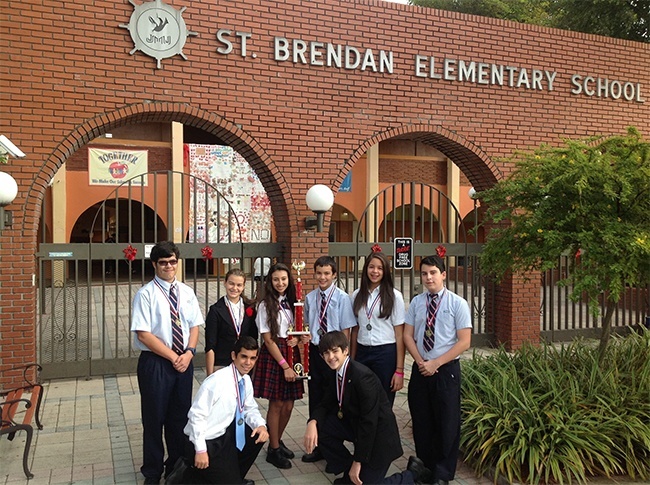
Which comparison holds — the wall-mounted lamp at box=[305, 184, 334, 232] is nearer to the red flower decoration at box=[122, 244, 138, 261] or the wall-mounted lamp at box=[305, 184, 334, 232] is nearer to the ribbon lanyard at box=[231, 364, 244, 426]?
the red flower decoration at box=[122, 244, 138, 261]

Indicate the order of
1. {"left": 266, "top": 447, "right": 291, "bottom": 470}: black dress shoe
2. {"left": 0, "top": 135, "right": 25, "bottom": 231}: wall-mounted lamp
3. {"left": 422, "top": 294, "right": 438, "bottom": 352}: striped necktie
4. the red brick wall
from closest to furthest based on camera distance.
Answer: {"left": 422, "top": 294, "right": 438, "bottom": 352}: striped necktie < {"left": 266, "top": 447, "right": 291, "bottom": 470}: black dress shoe < {"left": 0, "top": 135, "right": 25, "bottom": 231}: wall-mounted lamp < the red brick wall

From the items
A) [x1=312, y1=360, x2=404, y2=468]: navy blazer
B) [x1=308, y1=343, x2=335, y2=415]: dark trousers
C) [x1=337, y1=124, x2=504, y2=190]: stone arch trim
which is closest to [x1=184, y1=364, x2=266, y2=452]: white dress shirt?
[x1=312, y1=360, x2=404, y2=468]: navy blazer

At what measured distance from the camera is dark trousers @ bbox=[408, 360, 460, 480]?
4.03m

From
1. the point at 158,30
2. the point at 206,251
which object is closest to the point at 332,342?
the point at 206,251

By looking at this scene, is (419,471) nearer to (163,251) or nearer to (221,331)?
(221,331)

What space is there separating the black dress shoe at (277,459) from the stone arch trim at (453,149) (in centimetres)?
423

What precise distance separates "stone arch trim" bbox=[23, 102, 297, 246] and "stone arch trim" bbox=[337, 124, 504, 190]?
91 centimetres

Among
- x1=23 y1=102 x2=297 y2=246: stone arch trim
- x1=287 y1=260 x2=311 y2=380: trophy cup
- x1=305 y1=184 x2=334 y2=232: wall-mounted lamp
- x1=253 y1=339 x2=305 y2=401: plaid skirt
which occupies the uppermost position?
x1=23 y1=102 x2=297 y2=246: stone arch trim

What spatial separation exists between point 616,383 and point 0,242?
636cm

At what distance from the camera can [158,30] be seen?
6.88m

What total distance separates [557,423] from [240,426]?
2290 mm

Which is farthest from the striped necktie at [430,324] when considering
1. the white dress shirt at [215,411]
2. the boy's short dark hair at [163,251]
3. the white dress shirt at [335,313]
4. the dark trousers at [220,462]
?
the boy's short dark hair at [163,251]

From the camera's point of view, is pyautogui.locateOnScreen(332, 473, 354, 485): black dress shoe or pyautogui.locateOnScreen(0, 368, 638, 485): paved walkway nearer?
pyautogui.locateOnScreen(332, 473, 354, 485): black dress shoe

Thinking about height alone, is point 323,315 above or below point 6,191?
below
